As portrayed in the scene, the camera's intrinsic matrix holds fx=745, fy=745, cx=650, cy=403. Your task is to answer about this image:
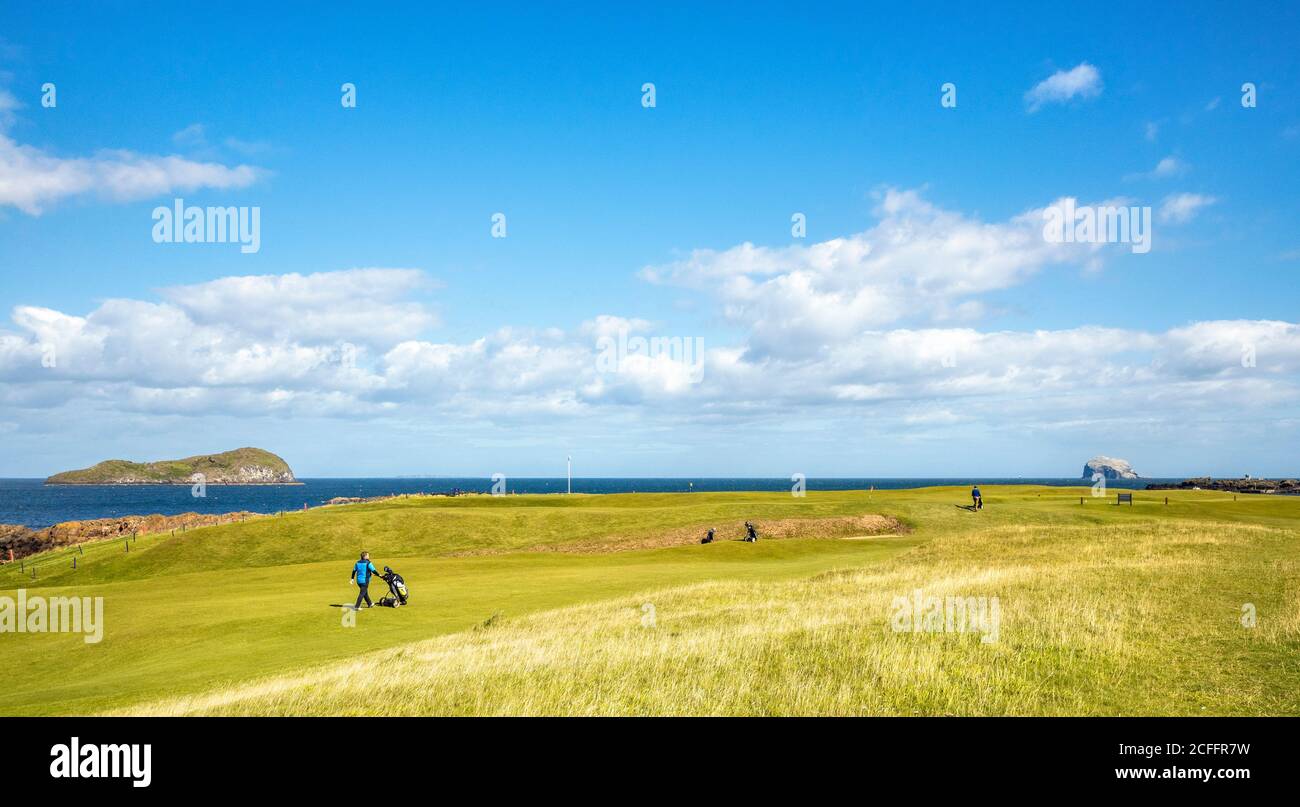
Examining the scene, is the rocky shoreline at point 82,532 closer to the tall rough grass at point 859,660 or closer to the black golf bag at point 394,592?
the black golf bag at point 394,592

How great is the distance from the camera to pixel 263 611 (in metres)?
28.8

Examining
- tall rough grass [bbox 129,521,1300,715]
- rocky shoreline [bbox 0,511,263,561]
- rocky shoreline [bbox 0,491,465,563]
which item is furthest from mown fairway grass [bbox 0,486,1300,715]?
rocky shoreline [bbox 0,511,263,561]

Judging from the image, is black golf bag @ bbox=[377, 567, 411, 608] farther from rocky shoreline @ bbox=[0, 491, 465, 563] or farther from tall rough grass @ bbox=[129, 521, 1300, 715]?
rocky shoreline @ bbox=[0, 491, 465, 563]

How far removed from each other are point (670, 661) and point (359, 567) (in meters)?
17.3
